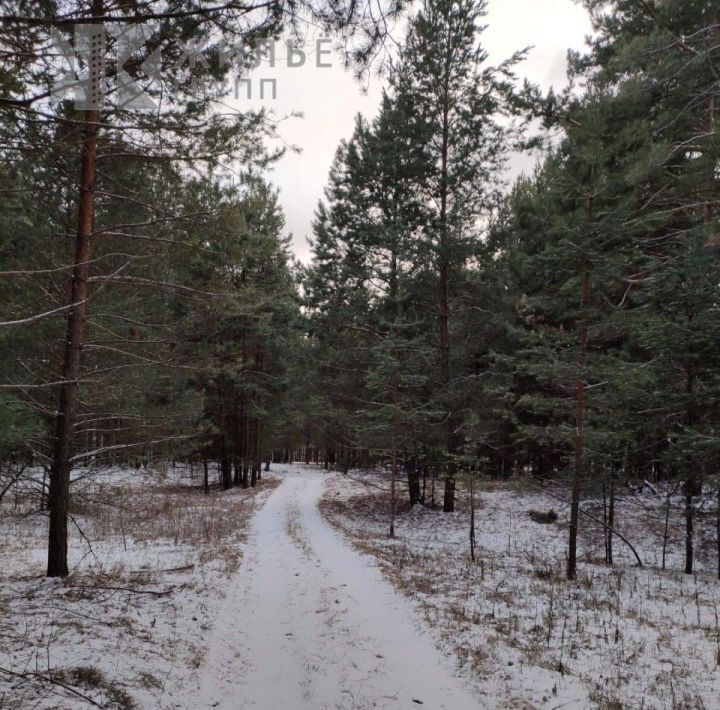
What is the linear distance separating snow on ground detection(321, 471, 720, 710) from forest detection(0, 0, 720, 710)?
0.12 metres

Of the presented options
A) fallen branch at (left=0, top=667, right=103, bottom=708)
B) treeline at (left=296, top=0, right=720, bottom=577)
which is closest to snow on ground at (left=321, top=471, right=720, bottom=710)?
treeline at (left=296, top=0, right=720, bottom=577)

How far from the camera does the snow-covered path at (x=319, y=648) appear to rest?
4434mm

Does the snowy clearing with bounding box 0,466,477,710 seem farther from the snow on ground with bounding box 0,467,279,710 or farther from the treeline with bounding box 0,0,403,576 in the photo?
the treeline with bounding box 0,0,403,576

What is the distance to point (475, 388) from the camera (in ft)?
53.1

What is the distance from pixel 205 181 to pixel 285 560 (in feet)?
25.2

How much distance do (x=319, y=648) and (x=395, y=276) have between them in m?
13.6

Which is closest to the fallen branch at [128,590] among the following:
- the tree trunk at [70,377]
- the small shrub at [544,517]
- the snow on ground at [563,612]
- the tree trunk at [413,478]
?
the tree trunk at [70,377]

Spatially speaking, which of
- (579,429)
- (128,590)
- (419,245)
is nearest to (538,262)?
(579,429)

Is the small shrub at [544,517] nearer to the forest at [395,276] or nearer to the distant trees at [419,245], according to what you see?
the forest at [395,276]

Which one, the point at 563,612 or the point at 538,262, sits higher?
the point at 538,262

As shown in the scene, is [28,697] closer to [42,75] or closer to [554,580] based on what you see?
[42,75]

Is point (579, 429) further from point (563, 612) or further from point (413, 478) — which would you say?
point (413, 478)

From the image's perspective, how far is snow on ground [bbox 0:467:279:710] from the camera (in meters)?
4.02

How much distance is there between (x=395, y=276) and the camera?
17219 mm
